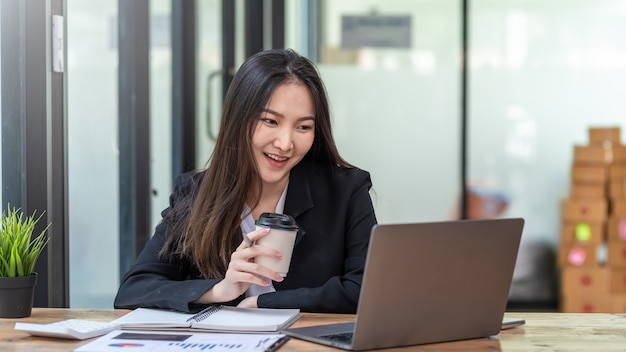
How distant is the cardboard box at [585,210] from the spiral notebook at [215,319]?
3.90 meters

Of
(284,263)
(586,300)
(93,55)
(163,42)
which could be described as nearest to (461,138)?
(586,300)

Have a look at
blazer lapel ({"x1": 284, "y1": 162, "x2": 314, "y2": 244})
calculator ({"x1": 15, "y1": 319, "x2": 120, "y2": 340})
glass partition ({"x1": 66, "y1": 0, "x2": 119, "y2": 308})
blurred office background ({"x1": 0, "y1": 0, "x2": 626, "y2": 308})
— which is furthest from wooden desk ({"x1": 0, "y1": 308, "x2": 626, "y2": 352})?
blurred office background ({"x1": 0, "y1": 0, "x2": 626, "y2": 308})

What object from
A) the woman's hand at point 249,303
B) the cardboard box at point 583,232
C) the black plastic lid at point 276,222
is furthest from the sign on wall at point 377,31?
the black plastic lid at point 276,222

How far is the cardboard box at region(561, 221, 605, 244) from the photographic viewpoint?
17.4 ft

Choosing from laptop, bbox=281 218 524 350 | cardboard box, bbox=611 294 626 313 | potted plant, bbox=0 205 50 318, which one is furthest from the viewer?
cardboard box, bbox=611 294 626 313

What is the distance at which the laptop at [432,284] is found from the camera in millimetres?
1376

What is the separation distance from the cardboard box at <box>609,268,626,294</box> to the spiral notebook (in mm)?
4002

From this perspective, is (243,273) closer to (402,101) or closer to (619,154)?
(402,101)

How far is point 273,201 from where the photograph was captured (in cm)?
217

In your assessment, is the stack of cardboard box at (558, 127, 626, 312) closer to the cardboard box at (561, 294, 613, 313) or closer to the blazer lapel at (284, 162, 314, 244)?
the cardboard box at (561, 294, 613, 313)

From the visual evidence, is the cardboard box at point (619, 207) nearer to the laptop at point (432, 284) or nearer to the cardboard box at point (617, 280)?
the cardboard box at point (617, 280)

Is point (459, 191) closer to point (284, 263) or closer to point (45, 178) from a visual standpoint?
point (45, 178)

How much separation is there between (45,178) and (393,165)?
3.59m

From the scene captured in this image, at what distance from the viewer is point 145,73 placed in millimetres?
3092
